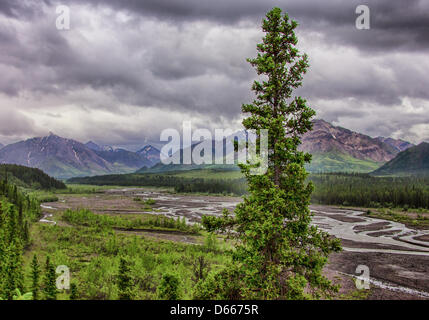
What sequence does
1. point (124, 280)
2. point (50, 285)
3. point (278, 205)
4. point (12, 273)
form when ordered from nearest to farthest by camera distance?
point (278, 205) → point (124, 280) → point (50, 285) → point (12, 273)

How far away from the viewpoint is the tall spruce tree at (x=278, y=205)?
1252 cm

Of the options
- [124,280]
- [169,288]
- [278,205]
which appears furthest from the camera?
[124,280]

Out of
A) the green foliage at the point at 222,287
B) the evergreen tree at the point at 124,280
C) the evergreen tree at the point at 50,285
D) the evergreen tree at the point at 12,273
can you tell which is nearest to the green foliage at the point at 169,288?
the evergreen tree at the point at 124,280

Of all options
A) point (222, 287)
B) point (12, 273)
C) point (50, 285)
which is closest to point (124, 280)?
point (50, 285)

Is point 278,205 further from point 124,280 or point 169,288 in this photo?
point 124,280

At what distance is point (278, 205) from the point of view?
12.5 m

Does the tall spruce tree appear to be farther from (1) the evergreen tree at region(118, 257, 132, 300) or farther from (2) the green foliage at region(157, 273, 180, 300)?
(1) the evergreen tree at region(118, 257, 132, 300)

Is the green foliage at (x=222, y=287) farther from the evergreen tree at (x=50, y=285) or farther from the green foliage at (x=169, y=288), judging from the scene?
the evergreen tree at (x=50, y=285)

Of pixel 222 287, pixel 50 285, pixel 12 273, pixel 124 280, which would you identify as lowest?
pixel 12 273

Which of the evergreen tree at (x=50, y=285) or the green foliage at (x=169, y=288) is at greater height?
the green foliage at (x=169, y=288)

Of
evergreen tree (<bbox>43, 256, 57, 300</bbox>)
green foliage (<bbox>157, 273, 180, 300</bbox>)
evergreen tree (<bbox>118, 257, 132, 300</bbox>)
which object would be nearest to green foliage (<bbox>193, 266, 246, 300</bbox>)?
green foliage (<bbox>157, 273, 180, 300</bbox>)

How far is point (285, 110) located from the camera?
1425 cm
